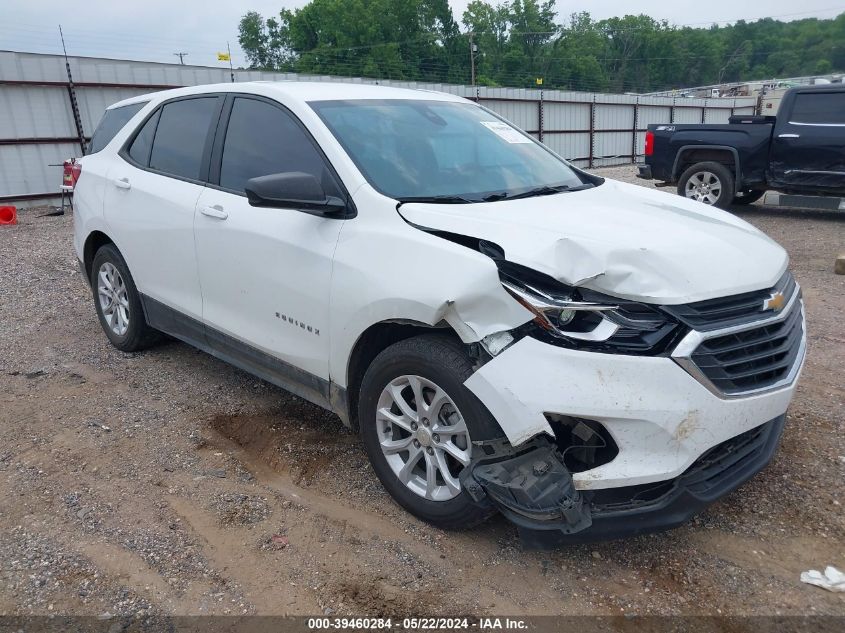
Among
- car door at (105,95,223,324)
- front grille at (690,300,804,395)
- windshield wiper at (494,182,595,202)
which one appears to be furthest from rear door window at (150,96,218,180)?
front grille at (690,300,804,395)

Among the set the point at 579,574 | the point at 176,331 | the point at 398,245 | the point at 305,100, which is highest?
the point at 305,100

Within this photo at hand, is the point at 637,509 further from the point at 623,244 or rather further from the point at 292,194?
the point at 292,194

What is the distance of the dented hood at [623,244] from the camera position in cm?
242

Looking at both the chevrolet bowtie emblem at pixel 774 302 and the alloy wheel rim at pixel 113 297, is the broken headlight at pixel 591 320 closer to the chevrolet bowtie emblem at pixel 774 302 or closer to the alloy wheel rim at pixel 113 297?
the chevrolet bowtie emblem at pixel 774 302

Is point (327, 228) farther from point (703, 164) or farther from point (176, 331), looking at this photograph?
point (703, 164)

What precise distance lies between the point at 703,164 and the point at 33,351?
32.5ft

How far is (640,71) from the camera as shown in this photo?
302ft

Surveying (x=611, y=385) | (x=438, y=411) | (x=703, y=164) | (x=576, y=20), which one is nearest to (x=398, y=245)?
(x=438, y=411)

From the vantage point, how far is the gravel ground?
8.25 ft

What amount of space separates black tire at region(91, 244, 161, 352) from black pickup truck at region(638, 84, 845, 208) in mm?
9194

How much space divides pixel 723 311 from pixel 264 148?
2.45 m

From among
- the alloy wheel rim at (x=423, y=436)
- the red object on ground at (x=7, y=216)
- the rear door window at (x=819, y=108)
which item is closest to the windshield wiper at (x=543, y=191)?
the alloy wheel rim at (x=423, y=436)

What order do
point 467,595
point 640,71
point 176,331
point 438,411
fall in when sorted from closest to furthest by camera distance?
point 467,595
point 438,411
point 176,331
point 640,71

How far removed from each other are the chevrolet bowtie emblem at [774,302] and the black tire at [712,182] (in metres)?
8.75
